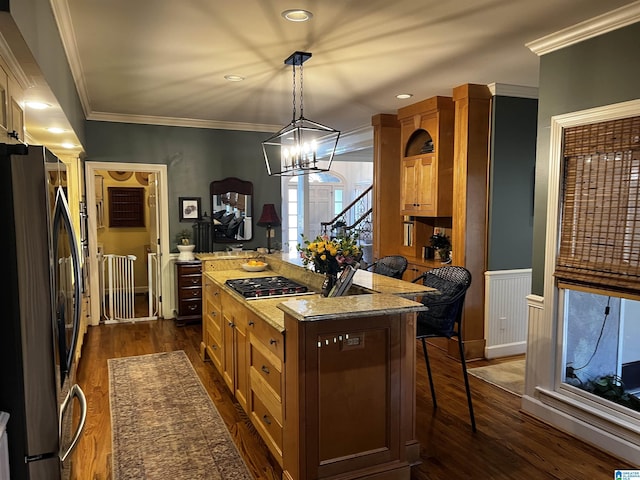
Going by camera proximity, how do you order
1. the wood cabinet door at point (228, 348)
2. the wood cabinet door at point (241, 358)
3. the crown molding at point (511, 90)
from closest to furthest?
the wood cabinet door at point (241, 358) < the wood cabinet door at point (228, 348) < the crown molding at point (511, 90)

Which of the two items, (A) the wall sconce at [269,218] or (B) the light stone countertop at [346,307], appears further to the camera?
(A) the wall sconce at [269,218]

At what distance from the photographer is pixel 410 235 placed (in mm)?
5836

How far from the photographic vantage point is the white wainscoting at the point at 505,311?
15.4ft

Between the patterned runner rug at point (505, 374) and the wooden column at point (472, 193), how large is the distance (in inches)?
11.3

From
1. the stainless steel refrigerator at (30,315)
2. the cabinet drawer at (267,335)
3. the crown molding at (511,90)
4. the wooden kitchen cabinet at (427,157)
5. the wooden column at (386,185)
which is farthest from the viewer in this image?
the wooden column at (386,185)

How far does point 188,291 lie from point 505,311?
373cm

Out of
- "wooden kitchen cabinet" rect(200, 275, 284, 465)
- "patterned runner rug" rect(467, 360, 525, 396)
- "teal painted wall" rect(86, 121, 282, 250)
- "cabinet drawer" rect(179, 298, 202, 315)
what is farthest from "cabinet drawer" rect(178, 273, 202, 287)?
"patterned runner rug" rect(467, 360, 525, 396)

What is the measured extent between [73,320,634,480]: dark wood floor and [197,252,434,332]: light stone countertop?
0.89 metres

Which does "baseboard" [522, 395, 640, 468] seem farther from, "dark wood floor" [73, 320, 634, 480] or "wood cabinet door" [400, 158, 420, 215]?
"wood cabinet door" [400, 158, 420, 215]

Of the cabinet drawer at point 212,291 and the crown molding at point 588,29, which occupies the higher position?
the crown molding at point 588,29

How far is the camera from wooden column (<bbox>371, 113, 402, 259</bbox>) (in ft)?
19.1

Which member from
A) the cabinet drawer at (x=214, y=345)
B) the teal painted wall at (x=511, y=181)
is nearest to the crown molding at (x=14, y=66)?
the cabinet drawer at (x=214, y=345)

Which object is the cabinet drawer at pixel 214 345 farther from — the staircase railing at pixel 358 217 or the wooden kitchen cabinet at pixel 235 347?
the staircase railing at pixel 358 217

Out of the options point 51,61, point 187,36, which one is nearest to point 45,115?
point 51,61
